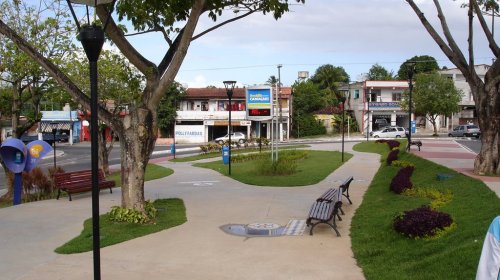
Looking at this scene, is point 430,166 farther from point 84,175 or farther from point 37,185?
point 37,185

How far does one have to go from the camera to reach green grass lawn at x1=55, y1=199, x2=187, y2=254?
891 centimetres

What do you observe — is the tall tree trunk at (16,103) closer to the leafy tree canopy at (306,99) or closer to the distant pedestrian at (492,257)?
the distant pedestrian at (492,257)

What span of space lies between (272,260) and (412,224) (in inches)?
96.8

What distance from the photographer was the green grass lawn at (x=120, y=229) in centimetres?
891

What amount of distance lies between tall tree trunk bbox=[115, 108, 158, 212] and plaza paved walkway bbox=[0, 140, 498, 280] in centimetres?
124

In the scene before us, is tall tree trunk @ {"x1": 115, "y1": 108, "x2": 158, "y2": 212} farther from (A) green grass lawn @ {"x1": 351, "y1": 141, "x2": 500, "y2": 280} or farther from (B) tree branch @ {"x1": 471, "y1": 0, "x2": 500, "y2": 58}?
(B) tree branch @ {"x1": 471, "y1": 0, "x2": 500, "y2": 58}

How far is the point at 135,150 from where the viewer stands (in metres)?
10.9

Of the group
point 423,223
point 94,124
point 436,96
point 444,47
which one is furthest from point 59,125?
point 94,124

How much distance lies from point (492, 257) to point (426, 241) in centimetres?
416

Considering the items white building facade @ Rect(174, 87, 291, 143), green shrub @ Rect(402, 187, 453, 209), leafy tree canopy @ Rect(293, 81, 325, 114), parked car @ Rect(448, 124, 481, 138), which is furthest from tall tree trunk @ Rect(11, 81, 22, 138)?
leafy tree canopy @ Rect(293, 81, 325, 114)

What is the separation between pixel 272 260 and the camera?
26.1 feet

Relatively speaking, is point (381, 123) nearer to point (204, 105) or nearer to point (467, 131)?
point (467, 131)

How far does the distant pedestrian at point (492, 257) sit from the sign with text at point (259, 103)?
65.3 feet

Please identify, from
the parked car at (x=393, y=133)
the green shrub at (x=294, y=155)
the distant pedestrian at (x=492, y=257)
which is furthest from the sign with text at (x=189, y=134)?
the distant pedestrian at (x=492, y=257)
